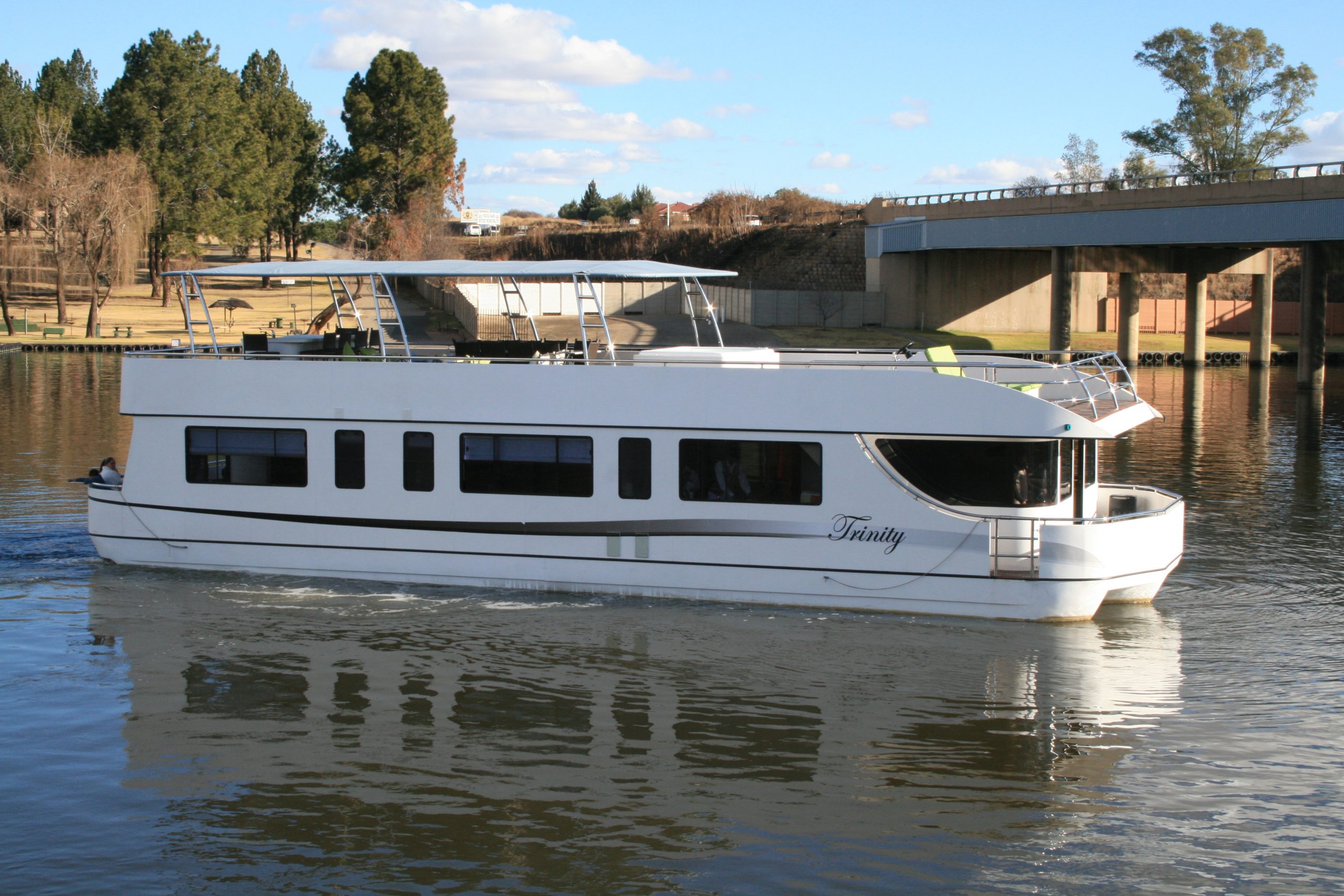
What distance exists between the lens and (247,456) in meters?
15.5

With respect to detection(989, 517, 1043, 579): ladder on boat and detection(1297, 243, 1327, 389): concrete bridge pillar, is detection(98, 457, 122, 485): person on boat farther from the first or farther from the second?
detection(1297, 243, 1327, 389): concrete bridge pillar

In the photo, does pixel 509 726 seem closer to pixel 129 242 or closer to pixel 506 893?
pixel 506 893

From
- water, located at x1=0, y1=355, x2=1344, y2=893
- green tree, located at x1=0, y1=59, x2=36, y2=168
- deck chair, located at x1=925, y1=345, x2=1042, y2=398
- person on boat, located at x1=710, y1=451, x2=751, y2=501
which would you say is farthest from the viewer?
green tree, located at x1=0, y1=59, x2=36, y2=168

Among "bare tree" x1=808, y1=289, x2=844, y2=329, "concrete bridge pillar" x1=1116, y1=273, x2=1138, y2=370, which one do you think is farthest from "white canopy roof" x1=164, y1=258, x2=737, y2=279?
"bare tree" x1=808, y1=289, x2=844, y2=329

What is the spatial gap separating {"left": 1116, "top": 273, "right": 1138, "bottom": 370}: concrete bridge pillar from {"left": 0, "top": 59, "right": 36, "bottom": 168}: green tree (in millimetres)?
70442

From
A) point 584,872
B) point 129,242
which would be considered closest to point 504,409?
point 584,872

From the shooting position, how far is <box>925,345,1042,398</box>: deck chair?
13849 mm

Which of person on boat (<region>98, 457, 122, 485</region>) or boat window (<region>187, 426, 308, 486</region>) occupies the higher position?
boat window (<region>187, 426, 308, 486</region>)

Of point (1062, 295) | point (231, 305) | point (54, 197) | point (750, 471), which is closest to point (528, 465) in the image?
point (750, 471)

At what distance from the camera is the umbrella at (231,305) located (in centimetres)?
6372

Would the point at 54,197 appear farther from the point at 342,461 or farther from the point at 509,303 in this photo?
the point at 342,461

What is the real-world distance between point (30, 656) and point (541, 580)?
18.9ft

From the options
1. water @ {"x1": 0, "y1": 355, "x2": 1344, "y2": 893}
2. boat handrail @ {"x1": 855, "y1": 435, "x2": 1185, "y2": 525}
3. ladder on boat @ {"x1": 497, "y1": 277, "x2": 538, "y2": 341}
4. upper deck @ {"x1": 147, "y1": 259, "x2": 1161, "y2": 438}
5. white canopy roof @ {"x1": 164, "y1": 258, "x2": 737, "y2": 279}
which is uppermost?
white canopy roof @ {"x1": 164, "y1": 258, "x2": 737, "y2": 279}

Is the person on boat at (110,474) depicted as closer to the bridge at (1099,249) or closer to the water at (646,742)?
the water at (646,742)
